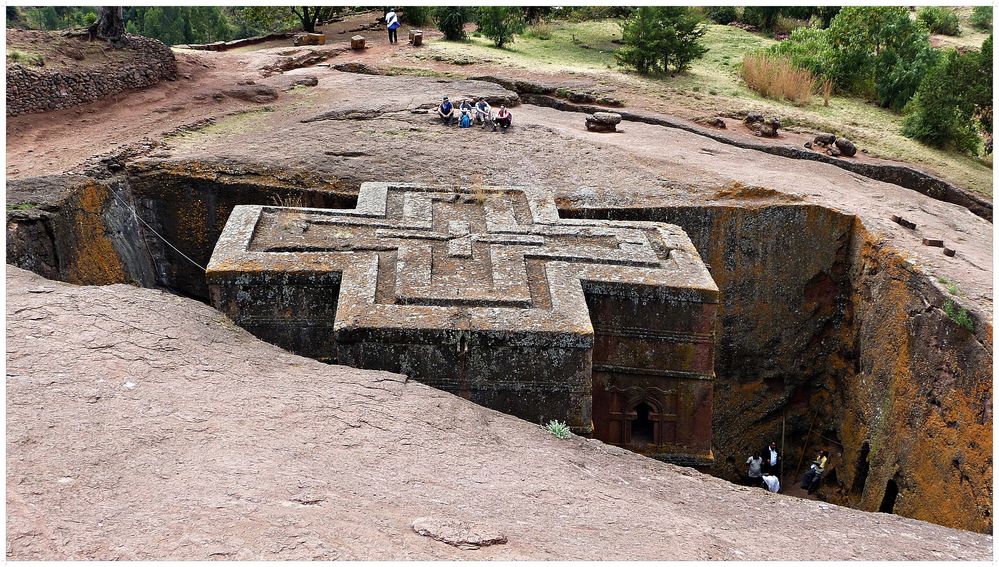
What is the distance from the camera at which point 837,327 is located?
33.2ft

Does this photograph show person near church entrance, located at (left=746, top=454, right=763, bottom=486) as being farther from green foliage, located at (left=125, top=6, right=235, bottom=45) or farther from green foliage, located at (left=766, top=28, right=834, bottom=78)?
→ green foliage, located at (left=125, top=6, right=235, bottom=45)

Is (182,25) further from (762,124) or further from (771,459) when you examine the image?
A: (771,459)

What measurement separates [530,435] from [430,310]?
1.34 meters

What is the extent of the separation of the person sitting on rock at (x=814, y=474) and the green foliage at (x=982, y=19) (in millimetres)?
24396

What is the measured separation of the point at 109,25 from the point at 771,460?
545 inches

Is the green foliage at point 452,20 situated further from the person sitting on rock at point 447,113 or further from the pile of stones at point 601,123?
the pile of stones at point 601,123

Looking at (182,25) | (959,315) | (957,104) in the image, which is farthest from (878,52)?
(182,25)

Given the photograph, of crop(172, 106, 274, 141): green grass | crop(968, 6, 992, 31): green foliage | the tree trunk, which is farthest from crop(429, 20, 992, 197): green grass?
crop(968, 6, 992, 31): green foliage

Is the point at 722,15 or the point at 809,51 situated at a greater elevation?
the point at 722,15

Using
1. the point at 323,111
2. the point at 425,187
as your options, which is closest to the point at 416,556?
the point at 425,187

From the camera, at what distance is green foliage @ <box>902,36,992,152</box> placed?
1520 cm

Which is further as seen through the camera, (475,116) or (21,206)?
(475,116)

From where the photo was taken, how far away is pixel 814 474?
9.75 metres

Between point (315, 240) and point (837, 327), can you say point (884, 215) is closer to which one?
point (837, 327)
